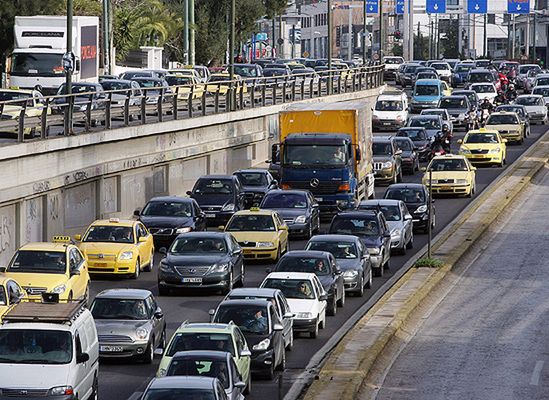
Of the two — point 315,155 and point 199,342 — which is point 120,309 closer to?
point 199,342

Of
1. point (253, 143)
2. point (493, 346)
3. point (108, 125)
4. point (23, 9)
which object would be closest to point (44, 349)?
point (493, 346)

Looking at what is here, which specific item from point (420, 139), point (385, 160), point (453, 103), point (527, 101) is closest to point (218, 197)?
point (385, 160)

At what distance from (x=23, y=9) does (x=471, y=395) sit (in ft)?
199

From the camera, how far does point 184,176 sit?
56250 mm

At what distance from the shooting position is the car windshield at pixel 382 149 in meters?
60.6

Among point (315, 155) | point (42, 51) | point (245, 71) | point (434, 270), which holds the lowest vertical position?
point (434, 270)

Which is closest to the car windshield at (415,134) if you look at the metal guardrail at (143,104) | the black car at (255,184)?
the metal guardrail at (143,104)

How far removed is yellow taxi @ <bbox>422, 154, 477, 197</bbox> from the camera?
188 feet

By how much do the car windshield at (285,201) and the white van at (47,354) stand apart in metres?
22.5

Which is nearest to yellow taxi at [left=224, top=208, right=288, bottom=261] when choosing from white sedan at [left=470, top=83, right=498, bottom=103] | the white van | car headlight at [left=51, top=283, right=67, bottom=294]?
car headlight at [left=51, top=283, right=67, bottom=294]

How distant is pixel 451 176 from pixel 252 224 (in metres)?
16.5

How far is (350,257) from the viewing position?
3772cm

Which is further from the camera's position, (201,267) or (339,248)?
(339,248)

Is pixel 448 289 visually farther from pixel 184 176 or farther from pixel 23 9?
pixel 23 9
